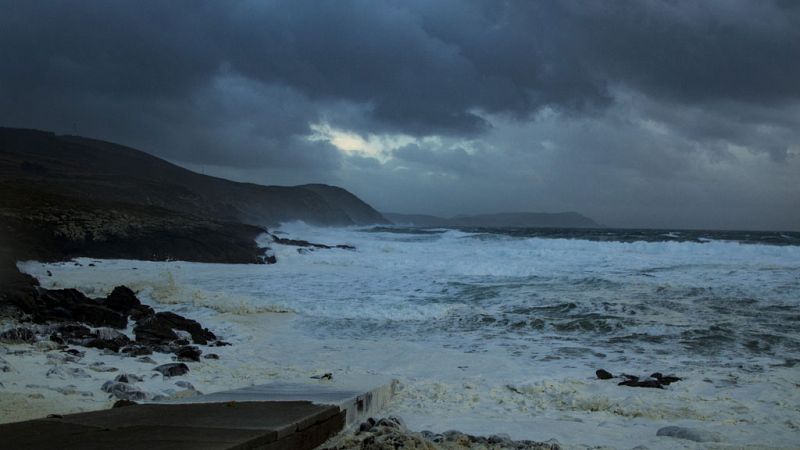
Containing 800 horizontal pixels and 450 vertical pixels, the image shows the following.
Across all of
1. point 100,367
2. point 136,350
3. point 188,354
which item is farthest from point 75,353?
point 188,354

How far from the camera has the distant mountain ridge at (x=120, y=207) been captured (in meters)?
19.7

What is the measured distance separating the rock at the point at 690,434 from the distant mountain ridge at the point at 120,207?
15.5 meters

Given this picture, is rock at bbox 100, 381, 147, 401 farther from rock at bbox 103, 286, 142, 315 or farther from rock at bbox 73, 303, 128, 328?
rock at bbox 103, 286, 142, 315

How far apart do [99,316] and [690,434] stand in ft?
27.1

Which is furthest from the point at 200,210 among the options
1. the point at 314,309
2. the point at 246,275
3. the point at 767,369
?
the point at 767,369

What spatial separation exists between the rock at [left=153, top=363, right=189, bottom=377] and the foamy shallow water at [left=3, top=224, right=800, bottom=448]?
0.73ft

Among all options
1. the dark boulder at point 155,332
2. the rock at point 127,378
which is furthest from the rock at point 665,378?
the dark boulder at point 155,332

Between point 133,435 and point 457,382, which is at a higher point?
point 133,435

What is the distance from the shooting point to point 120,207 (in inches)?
987

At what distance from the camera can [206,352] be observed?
26.1 feet

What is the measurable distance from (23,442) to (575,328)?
8669 millimetres

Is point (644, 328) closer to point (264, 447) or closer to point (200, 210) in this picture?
point (264, 447)

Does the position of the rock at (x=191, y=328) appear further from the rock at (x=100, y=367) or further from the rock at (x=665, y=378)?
the rock at (x=665, y=378)

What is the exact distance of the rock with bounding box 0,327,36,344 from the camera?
7.15 m
